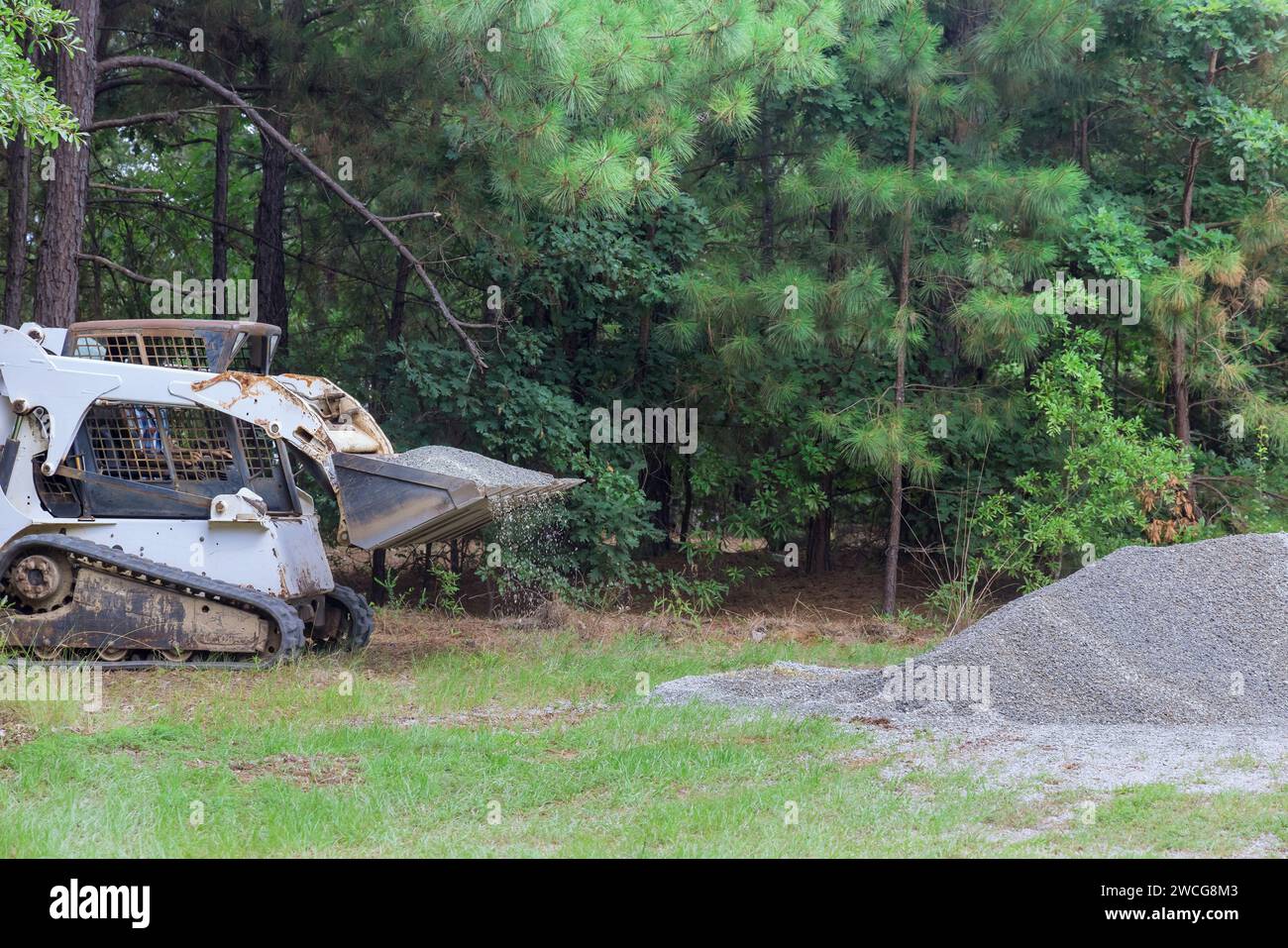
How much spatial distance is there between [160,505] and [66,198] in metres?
3.54

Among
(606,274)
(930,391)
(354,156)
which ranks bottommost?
(930,391)

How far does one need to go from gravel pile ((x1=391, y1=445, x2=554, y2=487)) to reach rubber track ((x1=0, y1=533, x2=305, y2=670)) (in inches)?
52.5

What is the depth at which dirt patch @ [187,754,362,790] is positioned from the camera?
6410 mm

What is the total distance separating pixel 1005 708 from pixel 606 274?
23.1ft

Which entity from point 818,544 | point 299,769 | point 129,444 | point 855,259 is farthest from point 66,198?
point 818,544

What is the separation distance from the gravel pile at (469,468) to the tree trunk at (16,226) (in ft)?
17.4

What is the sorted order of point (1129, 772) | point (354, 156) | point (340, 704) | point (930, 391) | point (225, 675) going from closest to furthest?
1. point (1129, 772)
2. point (340, 704)
3. point (225, 675)
4. point (354, 156)
5. point (930, 391)

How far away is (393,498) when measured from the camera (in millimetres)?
8867

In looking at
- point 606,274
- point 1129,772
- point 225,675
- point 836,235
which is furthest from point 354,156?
point 1129,772

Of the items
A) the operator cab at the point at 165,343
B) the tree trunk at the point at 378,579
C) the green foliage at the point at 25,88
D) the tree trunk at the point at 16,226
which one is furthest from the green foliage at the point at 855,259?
the green foliage at the point at 25,88

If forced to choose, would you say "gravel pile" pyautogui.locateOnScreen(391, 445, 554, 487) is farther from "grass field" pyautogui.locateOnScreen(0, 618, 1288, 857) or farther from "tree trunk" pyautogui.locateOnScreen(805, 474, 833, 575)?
"tree trunk" pyautogui.locateOnScreen(805, 474, 833, 575)

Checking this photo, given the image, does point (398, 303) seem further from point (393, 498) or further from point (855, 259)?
point (393, 498)

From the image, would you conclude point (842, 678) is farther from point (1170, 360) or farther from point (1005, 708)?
point (1170, 360)

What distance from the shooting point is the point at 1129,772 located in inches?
264
